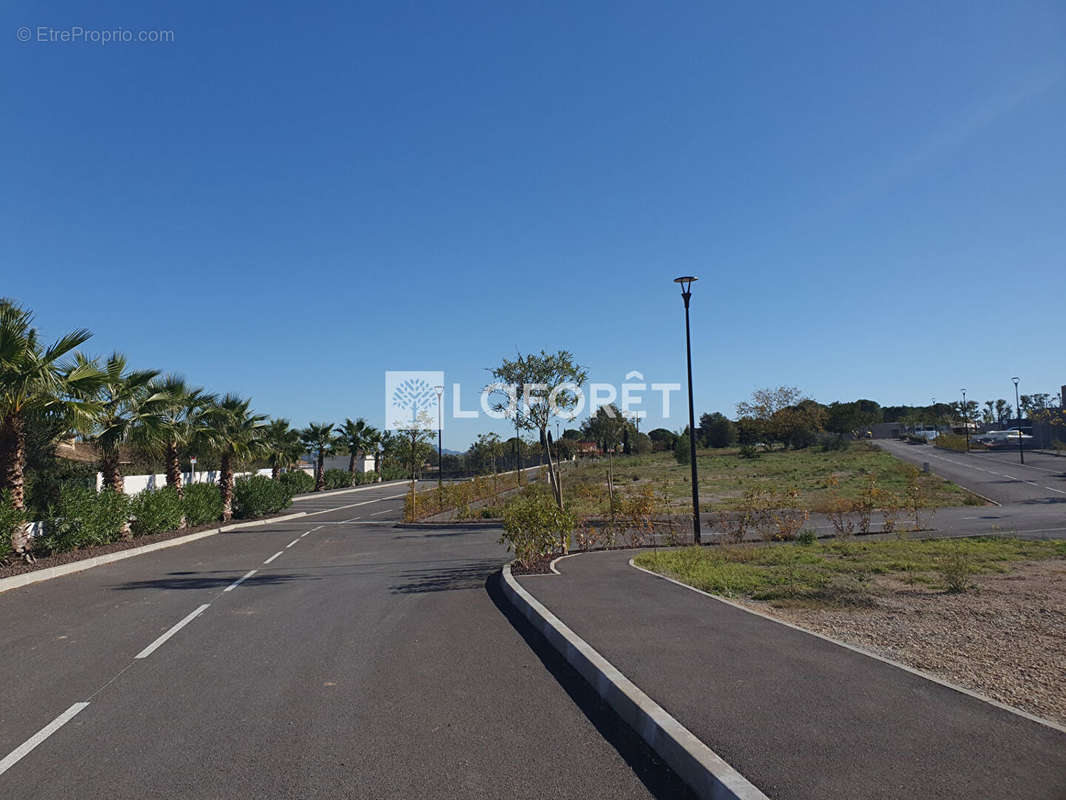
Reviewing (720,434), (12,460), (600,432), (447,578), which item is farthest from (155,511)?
(720,434)

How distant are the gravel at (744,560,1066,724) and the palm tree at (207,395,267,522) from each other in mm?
21870

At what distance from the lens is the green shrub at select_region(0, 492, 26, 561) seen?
14.1 meters

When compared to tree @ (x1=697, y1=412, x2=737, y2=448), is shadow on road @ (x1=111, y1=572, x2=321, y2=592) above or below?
below

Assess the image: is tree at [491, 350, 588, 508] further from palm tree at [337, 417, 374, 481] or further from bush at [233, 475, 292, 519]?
Result: palm tree at [337, 417, 374, 481]

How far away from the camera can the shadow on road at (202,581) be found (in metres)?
12.8

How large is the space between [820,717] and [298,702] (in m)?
4.03

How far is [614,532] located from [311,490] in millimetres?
41826

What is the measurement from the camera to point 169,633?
879cm

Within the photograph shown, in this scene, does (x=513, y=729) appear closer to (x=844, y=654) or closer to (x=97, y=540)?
(x=844, y=654)

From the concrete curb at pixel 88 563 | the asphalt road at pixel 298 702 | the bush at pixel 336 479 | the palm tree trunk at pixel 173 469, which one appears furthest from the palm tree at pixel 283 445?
the asphalt road at pixel 298 702

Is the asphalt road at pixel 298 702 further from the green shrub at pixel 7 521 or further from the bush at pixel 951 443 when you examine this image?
the bush at pixel 951 443

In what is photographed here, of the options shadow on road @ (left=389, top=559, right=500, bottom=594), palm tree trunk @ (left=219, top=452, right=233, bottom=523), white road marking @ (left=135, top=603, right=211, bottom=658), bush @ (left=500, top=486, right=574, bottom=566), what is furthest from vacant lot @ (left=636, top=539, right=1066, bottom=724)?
palm tree trunk @ (left=219, top=452, right=233, bottom=523)

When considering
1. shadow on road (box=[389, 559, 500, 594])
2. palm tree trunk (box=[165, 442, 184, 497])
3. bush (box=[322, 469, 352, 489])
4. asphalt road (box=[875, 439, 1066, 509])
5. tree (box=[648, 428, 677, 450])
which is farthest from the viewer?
tree (box=[648, 428, 677, 450])

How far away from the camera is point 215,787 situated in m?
4.27
